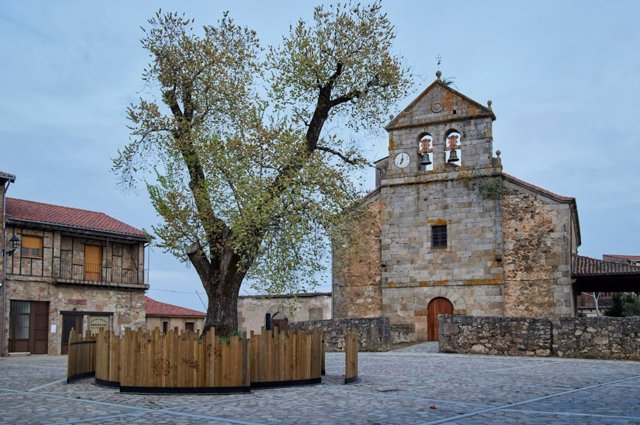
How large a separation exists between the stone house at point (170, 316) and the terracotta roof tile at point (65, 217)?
9931mm

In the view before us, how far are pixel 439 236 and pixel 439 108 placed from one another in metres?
5.69

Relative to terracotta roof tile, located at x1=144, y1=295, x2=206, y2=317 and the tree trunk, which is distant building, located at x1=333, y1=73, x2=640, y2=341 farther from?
terracotta roof tile, located at x1=144, y1=295, x2=206, y2=317

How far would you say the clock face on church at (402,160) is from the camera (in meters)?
31.3

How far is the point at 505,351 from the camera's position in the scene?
22.2 m

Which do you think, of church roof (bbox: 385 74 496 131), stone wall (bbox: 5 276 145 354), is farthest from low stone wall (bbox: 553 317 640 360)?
stone wall (bbox: 5 276 145 354)

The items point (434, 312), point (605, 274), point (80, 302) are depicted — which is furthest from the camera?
point (80, 302)

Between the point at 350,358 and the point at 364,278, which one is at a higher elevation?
the point at 364,278

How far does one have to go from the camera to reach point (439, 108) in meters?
30.6

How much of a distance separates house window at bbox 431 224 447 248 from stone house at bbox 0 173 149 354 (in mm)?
15246

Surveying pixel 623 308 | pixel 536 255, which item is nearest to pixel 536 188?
pixel 536 255

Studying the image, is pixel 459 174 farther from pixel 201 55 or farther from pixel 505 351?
pixel 201 55

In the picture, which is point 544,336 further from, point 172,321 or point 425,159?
point 172,321

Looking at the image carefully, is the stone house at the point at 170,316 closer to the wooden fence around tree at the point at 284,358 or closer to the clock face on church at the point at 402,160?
the clock face on church at the point at 402,160

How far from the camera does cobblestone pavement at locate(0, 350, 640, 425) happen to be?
8.26 meters
